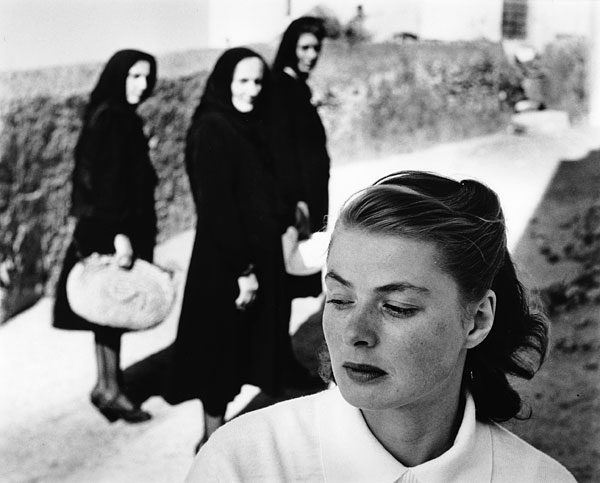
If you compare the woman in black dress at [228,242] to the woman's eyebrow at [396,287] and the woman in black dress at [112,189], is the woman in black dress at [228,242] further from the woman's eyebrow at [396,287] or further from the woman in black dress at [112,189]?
the woman's eyebrow at [396,287]

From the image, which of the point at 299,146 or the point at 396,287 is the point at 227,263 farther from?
the point at 396,287

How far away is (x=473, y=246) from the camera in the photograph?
1.54 meters

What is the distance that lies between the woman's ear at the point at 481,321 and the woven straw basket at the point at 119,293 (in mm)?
1808

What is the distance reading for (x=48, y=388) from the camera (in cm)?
319

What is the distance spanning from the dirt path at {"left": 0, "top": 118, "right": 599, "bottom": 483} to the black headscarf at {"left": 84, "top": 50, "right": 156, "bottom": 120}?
1.71ft

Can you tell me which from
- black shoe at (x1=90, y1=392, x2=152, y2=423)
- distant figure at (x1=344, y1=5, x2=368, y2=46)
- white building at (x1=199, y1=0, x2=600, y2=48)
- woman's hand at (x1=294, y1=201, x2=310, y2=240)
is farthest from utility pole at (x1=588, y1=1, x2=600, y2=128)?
black shoe at (x1=90, y1=392, x2=152, y2=423)

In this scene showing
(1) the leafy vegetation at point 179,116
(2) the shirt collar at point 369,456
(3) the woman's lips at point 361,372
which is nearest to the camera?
(3) the woman's lips at point 361,372

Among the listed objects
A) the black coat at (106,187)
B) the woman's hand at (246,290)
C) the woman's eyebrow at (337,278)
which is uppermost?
the woman's eyebrow at (337,278)

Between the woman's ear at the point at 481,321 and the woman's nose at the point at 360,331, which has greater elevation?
the woman's nose at the point at 360,331

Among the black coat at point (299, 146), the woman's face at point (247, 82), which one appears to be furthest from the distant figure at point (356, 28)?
the woman's face at point (247, 82)

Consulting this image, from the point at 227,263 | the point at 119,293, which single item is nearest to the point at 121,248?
the point at 119,293

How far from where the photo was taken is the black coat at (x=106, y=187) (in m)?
3.17

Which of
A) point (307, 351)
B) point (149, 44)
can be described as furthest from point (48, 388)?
point (149, 44)

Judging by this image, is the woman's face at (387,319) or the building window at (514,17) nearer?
the woman's face at (387,319)
